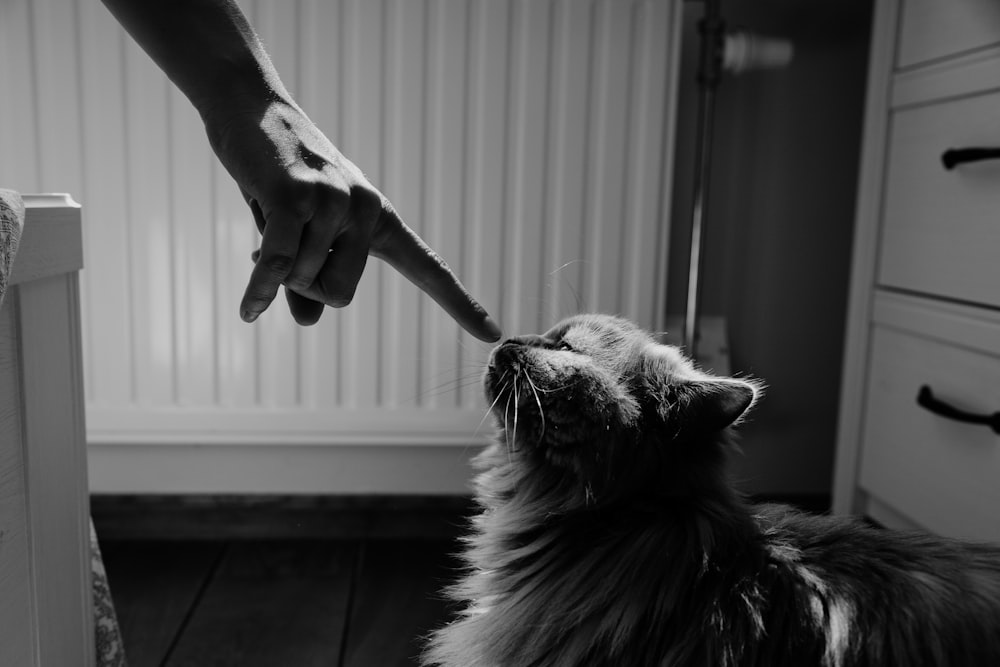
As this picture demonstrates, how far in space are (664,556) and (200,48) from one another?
1.59 ft

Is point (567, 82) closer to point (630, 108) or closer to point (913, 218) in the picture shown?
point (630, 108)

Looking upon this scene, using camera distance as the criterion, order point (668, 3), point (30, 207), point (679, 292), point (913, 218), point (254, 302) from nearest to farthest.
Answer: point (254, 302), point (30, 207), point (913, 218), point (668, 3), point (679, 292)

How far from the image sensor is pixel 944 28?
1.17 meters

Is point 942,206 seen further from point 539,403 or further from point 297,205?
point 297,205

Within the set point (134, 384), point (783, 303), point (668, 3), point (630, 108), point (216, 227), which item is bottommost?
point (134, 384)

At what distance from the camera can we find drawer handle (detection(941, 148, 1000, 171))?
1038mm

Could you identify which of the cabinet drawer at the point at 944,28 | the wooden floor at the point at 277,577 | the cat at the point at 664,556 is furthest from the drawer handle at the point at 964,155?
the wooden floor at the point at 277,577

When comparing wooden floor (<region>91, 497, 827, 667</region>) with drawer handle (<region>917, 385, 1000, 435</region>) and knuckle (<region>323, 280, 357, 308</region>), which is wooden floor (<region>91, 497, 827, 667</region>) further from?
knuckle (<region>323, 280, 357, 308</region>)

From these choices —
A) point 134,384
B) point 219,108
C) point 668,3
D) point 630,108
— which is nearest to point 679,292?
point 630,108

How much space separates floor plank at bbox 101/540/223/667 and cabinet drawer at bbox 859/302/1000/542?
3.33 ft

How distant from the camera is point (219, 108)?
587mm

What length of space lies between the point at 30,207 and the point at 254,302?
232mm

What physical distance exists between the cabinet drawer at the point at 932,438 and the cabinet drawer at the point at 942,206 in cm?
6

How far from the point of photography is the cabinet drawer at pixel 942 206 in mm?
1077
